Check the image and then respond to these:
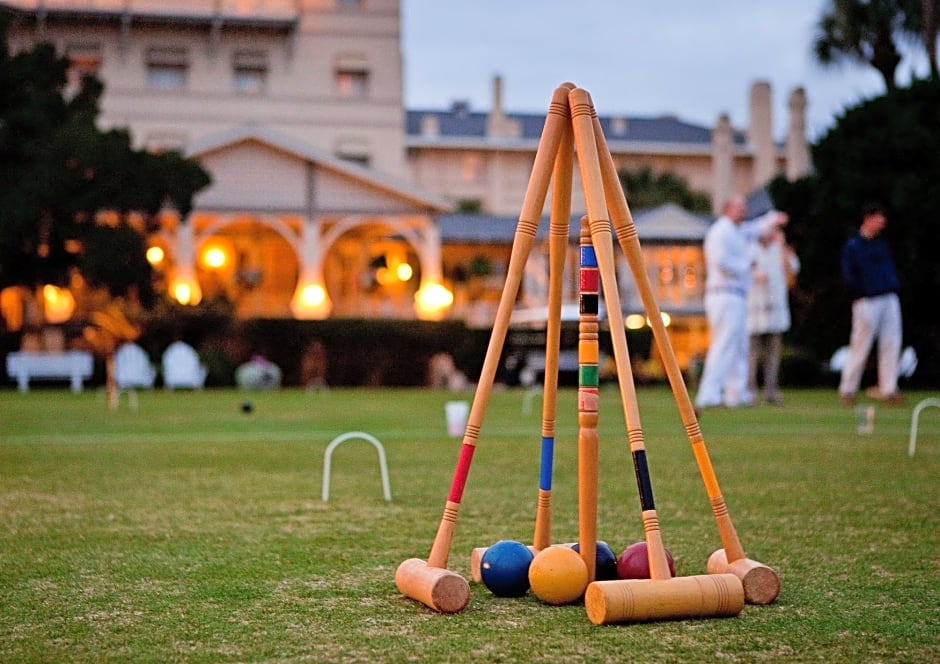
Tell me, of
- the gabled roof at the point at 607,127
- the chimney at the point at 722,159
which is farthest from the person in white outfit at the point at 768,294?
the gabled roof at the point at 607,127

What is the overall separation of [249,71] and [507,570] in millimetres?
40445

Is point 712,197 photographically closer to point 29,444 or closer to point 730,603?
point 29,444

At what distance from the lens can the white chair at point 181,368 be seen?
26.0m

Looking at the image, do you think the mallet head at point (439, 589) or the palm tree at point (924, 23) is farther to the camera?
the palm tree at point (924, 23)

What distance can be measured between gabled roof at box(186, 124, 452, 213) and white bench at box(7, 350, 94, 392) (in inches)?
305

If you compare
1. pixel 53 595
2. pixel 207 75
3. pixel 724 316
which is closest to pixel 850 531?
pixel 53 595

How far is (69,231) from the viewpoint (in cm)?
2566

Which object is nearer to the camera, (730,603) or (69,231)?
(730,603)

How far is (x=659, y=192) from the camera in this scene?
169ft

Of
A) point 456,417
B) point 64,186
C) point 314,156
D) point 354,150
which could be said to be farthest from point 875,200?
point 354,150

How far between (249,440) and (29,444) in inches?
74.4

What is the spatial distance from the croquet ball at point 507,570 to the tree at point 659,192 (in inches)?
1841

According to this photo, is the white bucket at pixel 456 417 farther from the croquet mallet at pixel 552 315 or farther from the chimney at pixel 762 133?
the chimney at pixel 762 133

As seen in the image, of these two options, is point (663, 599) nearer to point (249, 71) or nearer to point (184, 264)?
point (184, 264)
